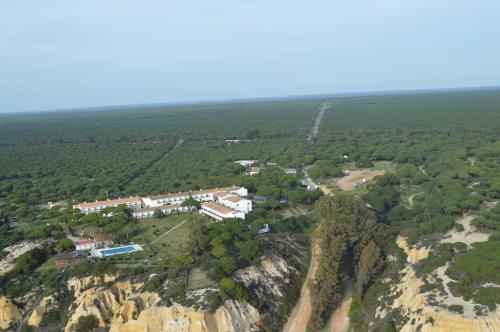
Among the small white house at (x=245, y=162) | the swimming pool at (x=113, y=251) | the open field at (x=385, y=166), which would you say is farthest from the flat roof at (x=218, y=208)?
the open field at (x=385, y=166)

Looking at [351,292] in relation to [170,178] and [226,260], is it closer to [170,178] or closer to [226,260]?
[226,260]

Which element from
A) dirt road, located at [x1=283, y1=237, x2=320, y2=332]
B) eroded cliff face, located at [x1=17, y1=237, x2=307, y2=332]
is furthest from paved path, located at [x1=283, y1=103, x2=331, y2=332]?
eroded cliff face, located at [x1=17, y1=237, x2=307, y2=332]

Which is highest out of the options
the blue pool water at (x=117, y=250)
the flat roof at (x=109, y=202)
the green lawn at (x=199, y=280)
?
the flat roof at (x=109, y=202)

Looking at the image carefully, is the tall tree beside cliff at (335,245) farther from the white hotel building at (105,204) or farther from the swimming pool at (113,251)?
the white hotel building at (105,204)

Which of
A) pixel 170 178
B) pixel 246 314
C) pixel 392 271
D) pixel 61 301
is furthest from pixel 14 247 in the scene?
pixel 392 271

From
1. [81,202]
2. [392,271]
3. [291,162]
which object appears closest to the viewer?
[392,271]

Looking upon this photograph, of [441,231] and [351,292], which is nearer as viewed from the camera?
[351,292]
